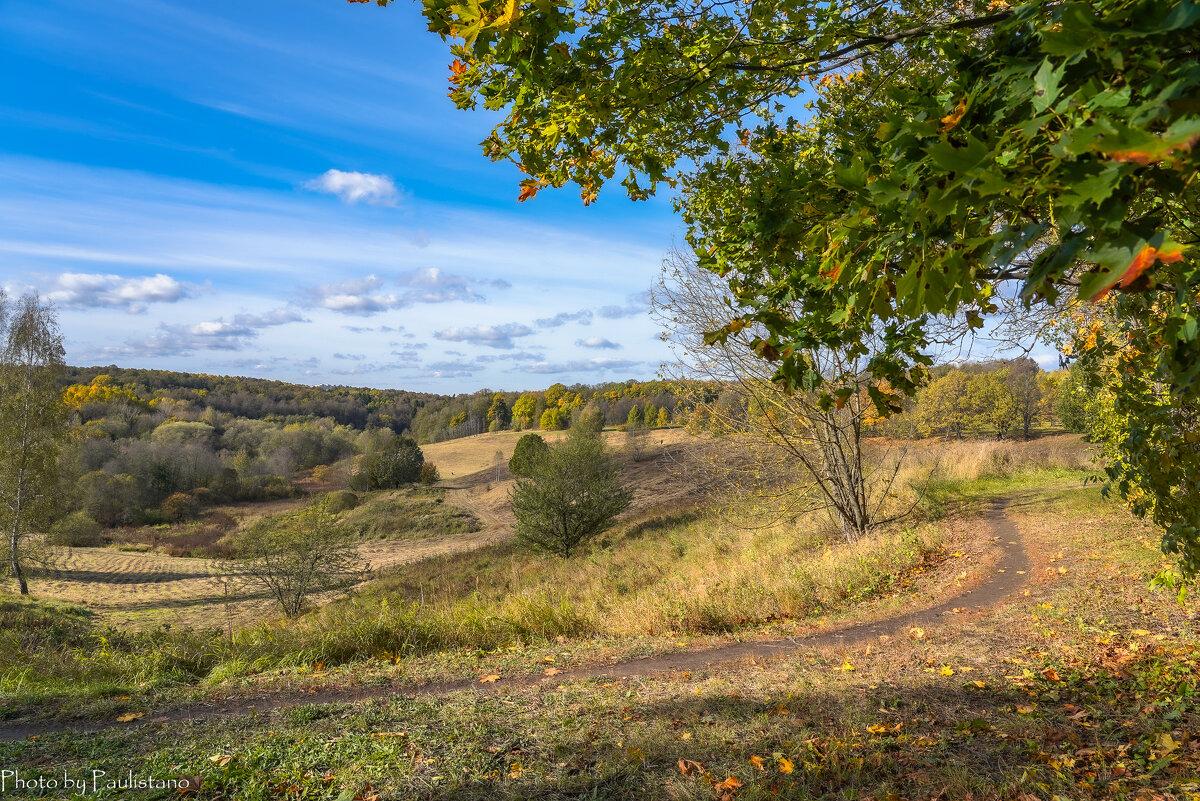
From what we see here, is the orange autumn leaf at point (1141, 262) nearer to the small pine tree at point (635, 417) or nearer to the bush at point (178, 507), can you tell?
the bush at point (178, 507)

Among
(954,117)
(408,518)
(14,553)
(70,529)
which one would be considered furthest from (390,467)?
(954,117)

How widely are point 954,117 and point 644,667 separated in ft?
17.0

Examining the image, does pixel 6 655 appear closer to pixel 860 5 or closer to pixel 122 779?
pixel 122 779

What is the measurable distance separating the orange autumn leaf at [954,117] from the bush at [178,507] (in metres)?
57.8

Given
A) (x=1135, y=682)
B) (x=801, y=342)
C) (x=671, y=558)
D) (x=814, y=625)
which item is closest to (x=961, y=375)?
(x=671, y=558)

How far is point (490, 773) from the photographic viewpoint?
3.26 metres

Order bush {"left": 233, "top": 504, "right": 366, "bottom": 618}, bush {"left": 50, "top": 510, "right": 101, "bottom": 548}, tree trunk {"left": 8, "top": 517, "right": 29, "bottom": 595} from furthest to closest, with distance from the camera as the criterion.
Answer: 1. bush {"left": 50, "top": 510, "right": 101, "bottom": 548}
2. tree trunk {"left": 8, "top": 517, "right": 29, "bottom": 595}
3. bush {"left": 233, "top": 504, "right": 366, "bottom": 618}

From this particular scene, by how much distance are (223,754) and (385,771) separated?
112 cm

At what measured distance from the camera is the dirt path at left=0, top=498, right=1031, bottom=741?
477cm

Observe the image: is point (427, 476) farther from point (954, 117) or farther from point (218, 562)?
point (954, 117)

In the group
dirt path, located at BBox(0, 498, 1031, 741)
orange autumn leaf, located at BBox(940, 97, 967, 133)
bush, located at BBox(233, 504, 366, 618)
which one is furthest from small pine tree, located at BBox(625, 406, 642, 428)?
orange autumn leaf, located at BBox(940, 97, 967, 133)

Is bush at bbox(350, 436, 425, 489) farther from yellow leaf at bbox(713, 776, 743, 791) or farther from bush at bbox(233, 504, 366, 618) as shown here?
yellow leaf at bbox(713, 776, 743, 791)

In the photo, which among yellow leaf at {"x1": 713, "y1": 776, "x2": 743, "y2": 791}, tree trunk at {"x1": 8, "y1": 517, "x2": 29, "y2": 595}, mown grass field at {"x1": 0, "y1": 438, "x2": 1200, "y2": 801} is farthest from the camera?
tree trunk at {"x1": 8, "y1": 517, "x2": 29, "y2": 595}

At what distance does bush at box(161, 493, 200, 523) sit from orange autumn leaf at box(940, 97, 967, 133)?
5782cm
